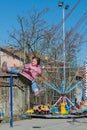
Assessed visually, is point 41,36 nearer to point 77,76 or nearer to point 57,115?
point 77,76

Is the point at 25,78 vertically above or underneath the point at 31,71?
underneath

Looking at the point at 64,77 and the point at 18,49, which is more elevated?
the point at 18,49

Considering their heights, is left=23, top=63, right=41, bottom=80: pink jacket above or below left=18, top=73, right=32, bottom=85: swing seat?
above

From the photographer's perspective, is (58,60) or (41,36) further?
(41,36)

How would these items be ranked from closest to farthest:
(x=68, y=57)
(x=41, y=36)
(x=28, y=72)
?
(x=28, y=72)
(x=68, y=57)
(x=41, y=36)

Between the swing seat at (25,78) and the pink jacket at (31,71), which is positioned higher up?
the pink jacket at (31,71)

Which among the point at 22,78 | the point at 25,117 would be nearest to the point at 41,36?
the point at 25,117

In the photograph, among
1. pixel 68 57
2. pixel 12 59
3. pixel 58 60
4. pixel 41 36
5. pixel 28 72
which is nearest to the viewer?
pixel 28 72

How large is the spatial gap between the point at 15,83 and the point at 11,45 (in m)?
15.1

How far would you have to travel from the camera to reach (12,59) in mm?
45625

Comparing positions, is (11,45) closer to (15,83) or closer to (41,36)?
(41,36)

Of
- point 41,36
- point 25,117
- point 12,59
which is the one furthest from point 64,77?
point 12,59

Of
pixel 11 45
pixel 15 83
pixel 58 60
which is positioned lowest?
pixel 15 83

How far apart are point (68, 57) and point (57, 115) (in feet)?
28.4
